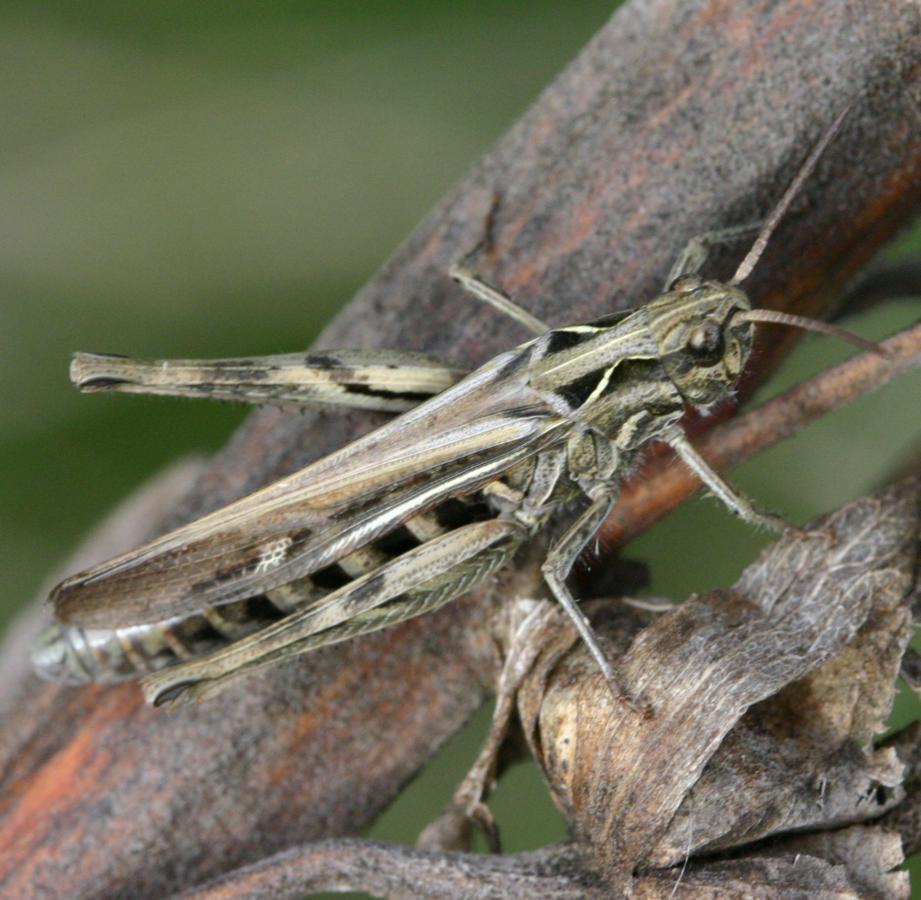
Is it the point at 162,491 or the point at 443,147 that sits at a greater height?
the point at 443,147

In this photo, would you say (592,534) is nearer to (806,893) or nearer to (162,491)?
(806,893)

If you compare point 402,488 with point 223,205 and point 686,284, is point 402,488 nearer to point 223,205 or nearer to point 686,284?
point 686,284

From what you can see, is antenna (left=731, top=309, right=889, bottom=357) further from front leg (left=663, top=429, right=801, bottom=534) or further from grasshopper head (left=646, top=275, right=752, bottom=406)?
front leg (left=663, top=429, right=801, bottom=534)

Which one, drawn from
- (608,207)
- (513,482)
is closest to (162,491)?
(513,482)

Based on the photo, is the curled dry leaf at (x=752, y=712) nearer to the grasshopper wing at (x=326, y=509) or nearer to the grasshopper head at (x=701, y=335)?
the grasshopper head at (x=701, y=335)

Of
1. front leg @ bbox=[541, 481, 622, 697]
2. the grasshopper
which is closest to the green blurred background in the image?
the grasshopper

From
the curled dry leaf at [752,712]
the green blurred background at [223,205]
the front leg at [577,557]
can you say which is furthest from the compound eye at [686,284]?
the green blurred background at [223,205]
